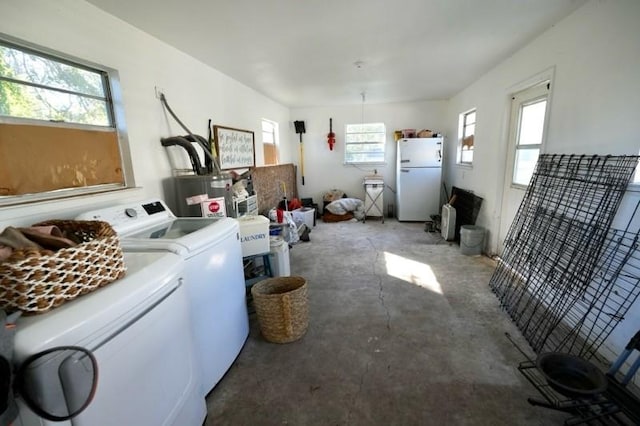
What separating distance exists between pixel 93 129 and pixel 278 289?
1.80m

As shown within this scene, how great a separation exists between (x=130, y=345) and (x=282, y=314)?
1192 millimetres

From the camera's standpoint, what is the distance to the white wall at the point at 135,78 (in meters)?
1.57

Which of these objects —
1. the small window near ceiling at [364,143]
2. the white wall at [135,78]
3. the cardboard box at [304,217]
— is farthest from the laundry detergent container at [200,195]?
the small window near ceiling at [364,143]

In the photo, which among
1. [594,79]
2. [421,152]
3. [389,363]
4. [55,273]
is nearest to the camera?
[55,273]

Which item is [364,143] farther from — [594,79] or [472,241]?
[594,79]

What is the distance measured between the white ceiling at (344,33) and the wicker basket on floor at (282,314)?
2.07 metres

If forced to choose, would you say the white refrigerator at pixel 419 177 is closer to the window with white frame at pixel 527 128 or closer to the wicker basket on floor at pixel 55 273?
the window with white frame at pixel 527 128

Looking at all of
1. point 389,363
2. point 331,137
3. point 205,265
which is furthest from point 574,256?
point 331,137

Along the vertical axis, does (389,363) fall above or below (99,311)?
below

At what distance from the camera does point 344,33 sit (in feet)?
8.00

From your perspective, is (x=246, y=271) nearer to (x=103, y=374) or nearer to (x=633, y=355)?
(x=103, y=374)

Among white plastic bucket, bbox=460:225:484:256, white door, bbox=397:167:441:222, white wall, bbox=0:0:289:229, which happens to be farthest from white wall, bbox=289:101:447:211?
white wall, bbox=0:0:289:229

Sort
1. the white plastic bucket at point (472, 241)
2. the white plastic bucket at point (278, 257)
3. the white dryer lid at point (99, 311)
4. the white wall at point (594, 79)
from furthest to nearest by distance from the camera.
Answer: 1. the white plastic bucket at point (472, 241)
2. the white plastic bucket at point (278, 257)
3. the white wall at point (594, 79)
4. the white dryer lid at point (99, 311)

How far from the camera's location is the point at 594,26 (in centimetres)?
198
